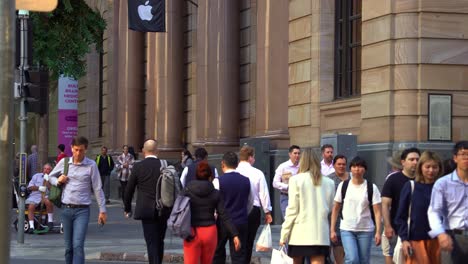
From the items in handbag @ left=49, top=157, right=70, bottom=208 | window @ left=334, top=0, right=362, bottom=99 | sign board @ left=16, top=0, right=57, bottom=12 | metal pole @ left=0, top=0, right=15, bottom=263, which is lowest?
handbag @ left=49, top=157, right=70, bottom=208

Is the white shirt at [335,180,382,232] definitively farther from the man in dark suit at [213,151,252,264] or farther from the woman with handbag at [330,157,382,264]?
the man in dark suit at [213,151,252,264]

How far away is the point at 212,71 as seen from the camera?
3186cm

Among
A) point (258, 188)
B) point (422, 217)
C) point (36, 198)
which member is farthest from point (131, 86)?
point (422, 217)

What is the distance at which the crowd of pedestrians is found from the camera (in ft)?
33.0

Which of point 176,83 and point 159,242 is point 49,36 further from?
point 159,242

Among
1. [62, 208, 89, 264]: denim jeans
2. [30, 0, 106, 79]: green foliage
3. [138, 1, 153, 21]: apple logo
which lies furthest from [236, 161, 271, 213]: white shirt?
[30, 0, 106, 79]: green foliage

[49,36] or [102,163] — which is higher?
[49,36]

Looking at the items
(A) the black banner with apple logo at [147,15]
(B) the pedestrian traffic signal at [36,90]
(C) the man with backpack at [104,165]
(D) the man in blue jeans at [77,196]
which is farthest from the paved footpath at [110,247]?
(C) the man with backpack at [104,165]

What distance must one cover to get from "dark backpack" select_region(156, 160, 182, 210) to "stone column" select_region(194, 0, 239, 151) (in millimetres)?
16533

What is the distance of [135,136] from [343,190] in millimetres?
25348

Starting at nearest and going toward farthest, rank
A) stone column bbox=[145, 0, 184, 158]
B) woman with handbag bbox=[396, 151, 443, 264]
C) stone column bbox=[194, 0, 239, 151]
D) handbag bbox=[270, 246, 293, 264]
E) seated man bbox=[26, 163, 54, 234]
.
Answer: woman with handbag bbox=[396, 151, 443, 264] → handbag bbox=[270, 246, 293, 264] → seated man bbox=[26, 163, 54, 234] → stone column bbox=[194, 0, 239, 151] → stone column bbox=[145, 0, 184, 158]

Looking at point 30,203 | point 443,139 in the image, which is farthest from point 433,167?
point 30,203

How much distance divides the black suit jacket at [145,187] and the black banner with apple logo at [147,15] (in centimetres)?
1701

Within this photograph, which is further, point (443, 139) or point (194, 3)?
point (194, 3)
